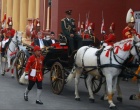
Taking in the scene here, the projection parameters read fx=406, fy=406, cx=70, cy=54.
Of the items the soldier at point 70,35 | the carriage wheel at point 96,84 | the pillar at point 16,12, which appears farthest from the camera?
the pillar at point 16,12

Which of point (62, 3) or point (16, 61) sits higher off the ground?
point (62, 3)

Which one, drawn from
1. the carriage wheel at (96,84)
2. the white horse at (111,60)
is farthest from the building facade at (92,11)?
the white horse at (111,60)

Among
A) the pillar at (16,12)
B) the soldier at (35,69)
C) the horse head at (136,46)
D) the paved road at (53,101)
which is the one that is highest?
the pillar at (16,12)

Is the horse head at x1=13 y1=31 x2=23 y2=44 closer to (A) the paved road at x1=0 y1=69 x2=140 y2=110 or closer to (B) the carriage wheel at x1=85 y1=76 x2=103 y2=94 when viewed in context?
(A) the paved road at x1=0 y1=69 x2=140 y2=110

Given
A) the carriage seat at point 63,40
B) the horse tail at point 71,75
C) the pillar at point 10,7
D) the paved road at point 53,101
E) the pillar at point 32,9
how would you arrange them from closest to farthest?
the paved road at point 53,101, the horse tail at point 71,75, the carriage seat at point 63,40, the pillar at point 32,9, the pillar at point 10,7

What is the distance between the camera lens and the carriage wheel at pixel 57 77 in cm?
1216

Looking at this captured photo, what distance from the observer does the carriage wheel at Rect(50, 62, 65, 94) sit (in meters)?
12.2

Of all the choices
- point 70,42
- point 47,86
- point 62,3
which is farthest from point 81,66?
point 62,3

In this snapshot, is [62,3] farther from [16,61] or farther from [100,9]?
[16,61]

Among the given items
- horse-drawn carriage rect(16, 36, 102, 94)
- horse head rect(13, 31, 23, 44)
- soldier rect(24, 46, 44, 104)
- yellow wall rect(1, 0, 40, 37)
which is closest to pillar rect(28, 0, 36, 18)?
yellow wall rect(1, 0, 40, 37)

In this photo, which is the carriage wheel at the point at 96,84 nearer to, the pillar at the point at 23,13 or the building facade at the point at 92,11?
the building facade at the point at 92,11

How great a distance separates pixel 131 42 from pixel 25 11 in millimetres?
23482

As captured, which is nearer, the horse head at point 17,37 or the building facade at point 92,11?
the horse head at point 17,37

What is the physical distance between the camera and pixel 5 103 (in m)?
10.7
